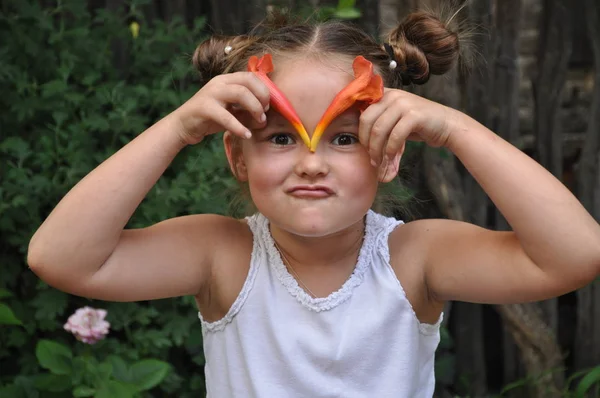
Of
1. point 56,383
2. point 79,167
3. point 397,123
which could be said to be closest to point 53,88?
point 79,167

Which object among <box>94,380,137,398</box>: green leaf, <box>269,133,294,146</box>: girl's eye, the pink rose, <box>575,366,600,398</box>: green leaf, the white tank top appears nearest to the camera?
<box>269,133,294,146</box>: girl's eye

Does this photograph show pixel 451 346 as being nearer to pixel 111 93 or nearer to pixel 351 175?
pixel 111 93

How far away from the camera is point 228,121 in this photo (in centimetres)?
180

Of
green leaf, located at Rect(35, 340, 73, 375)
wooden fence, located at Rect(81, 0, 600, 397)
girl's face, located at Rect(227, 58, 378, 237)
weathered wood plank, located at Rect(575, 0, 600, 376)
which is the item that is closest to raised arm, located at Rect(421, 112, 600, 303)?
girl's face, located at Rect(227, 58, 378, 237)

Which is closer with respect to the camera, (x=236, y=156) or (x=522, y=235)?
(x=522, y=235)

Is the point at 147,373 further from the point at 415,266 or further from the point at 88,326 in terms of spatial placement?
the point at 415,266

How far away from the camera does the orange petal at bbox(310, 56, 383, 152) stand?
1808 millimetres

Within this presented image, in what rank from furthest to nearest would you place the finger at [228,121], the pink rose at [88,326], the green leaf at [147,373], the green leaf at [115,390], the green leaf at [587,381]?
the green leaf at [587,381], the pink rose at [88,326], the green leaf at [147,373], the green leaf at [115,390], the finger at [228,121]

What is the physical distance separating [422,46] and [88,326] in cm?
140

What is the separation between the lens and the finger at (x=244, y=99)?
5.87ft

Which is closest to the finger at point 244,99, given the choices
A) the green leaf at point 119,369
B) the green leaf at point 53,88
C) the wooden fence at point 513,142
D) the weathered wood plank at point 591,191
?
the green leaf at point 119,369

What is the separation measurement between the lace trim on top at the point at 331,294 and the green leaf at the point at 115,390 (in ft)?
2.53

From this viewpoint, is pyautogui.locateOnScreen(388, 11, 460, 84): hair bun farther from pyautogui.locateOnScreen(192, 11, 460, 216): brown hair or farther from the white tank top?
the white tank top

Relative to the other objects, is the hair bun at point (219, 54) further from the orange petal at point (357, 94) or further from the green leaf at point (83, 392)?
the green leaf at point (83, 392)
